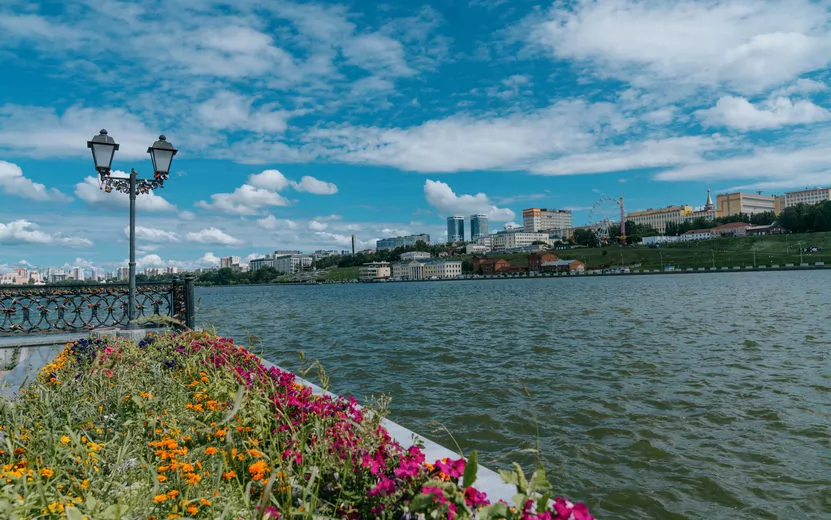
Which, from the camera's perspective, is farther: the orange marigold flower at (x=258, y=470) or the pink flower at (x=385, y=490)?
the orange marigold flower at (x=258, y=470)

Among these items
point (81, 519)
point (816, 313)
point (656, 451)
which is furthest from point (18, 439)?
point (816, 313)

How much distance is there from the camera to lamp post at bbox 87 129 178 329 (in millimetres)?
11383

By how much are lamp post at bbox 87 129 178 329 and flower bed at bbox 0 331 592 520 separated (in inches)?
232

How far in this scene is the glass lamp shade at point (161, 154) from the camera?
11961 mm

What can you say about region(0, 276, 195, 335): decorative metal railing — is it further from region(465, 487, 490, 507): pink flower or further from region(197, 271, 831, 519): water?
region(465, 487, 490, 507): pink flower

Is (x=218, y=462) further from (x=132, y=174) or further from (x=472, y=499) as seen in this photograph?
(x=132, y=174)

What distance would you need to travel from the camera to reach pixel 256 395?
14.5 feet

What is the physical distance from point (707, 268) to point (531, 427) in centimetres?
15678

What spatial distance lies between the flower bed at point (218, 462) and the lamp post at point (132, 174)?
590cm

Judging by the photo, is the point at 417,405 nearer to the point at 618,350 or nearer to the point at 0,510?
the point at 0,510

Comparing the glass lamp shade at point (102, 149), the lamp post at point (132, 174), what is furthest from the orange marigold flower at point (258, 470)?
the glass lamp shade at point (102, 149)

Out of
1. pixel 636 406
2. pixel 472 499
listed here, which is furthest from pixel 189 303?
pixel 472 499

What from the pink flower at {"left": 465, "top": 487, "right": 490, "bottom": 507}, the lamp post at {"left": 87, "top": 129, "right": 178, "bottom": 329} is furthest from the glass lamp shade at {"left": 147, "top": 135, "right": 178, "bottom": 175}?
the pink flower at {"left": 465, "top": 487, "right": 490, "bottom": 507}

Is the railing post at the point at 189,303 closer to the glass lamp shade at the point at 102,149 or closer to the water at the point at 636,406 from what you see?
the water at the point at 636,406
